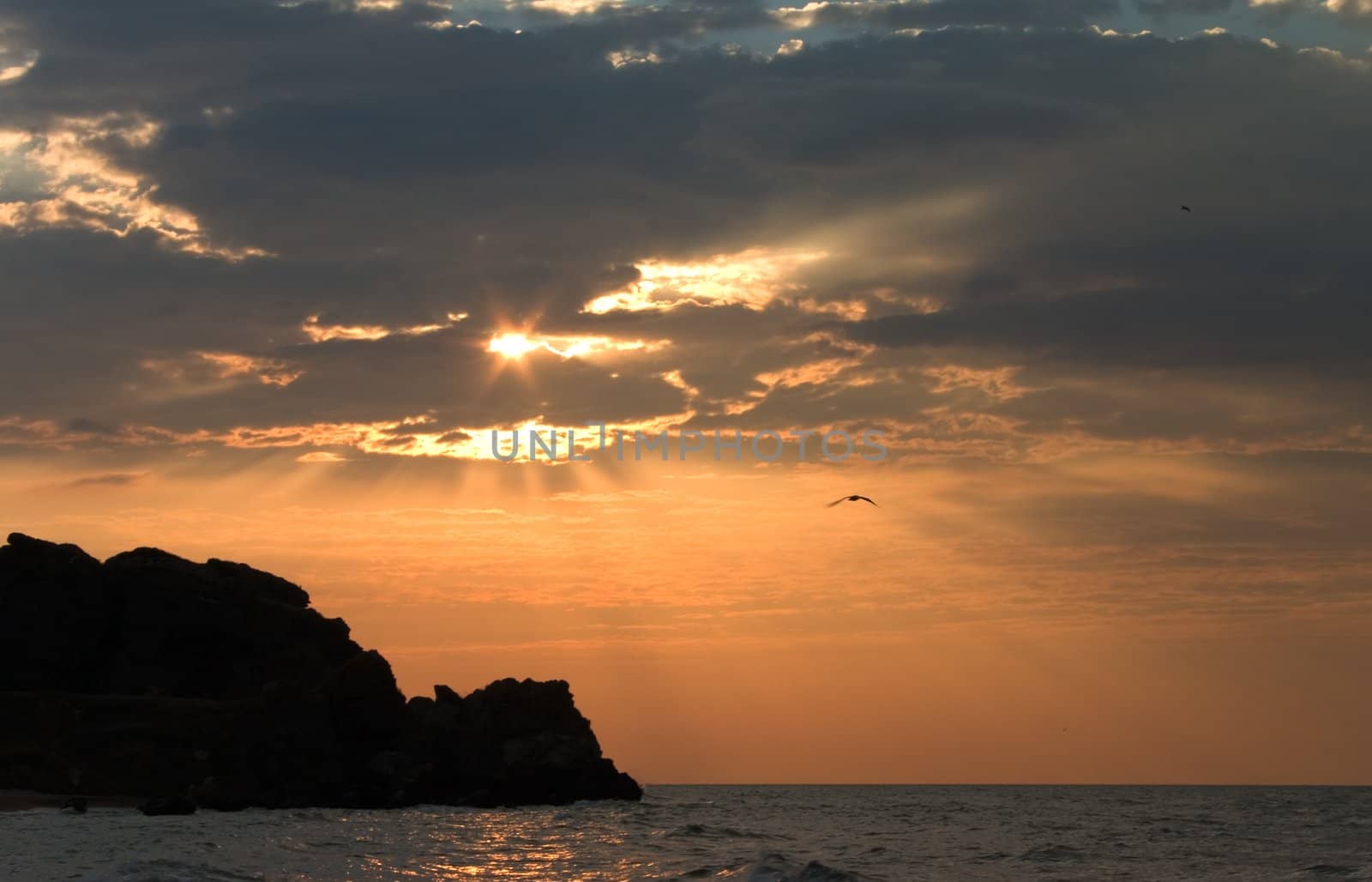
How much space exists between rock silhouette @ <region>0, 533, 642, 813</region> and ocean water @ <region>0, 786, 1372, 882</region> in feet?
25.9

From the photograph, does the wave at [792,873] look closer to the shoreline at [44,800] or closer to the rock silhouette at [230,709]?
the rock silhouette at [230,709]

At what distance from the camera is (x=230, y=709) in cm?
10938

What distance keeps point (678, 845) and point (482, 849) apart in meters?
10.5

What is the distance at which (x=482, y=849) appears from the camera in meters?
64.7

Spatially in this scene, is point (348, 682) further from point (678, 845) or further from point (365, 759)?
point (678, 845)

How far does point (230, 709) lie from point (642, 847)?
5354cm

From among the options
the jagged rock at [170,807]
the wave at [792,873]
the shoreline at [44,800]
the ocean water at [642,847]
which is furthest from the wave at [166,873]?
the shoreline at [44,800]

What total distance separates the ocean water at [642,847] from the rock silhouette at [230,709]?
7.90 m

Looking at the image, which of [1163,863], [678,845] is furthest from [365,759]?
[1163,863]

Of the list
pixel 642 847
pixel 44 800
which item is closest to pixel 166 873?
pixel 642 847

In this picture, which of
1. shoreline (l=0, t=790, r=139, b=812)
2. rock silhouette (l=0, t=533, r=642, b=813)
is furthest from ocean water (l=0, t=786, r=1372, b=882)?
rock silhouette (l=0, t=533, r=642, b=813)

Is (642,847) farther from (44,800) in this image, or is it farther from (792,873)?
(44,800)

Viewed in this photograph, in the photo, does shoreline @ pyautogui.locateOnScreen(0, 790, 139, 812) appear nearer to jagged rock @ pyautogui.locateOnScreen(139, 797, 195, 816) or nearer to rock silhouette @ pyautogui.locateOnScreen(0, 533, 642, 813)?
rock silhouette @ pyautogui.locateOnScreen(0, 533, 642, 813)

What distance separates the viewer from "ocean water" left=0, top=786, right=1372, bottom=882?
52.7m
